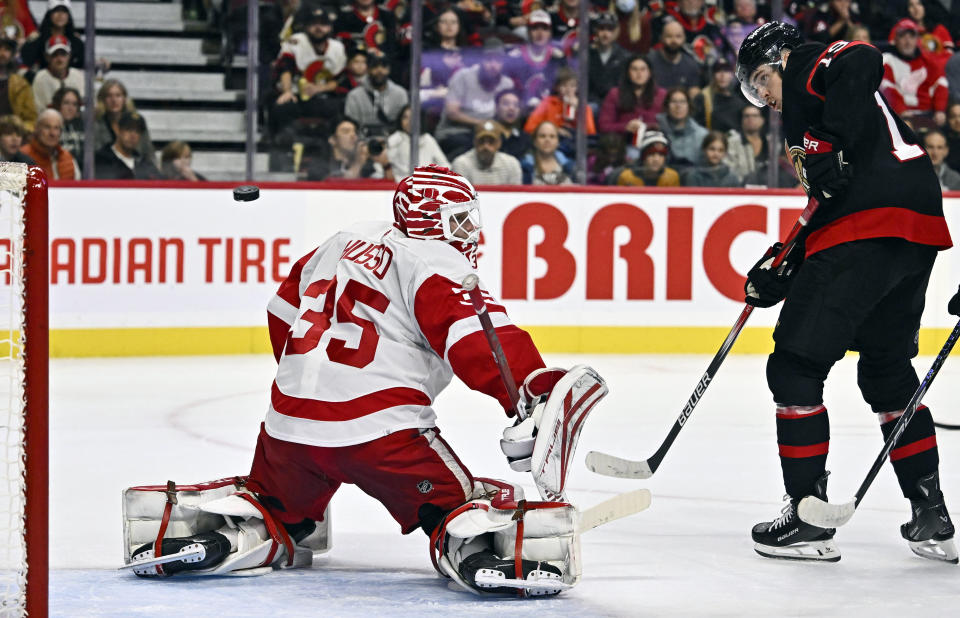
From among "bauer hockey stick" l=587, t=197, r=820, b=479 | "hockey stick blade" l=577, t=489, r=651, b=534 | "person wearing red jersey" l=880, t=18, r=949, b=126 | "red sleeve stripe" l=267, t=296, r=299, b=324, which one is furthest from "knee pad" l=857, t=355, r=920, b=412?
"person wearing red jersey" l=880, t=18, r=949, b=126

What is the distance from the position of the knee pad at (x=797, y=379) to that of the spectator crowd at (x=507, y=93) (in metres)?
4.05

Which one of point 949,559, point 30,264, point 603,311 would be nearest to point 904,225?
point 949,559

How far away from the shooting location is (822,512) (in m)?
2.83

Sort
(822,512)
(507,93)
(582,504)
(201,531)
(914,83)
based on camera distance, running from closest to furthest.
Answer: (201,531) < (822,512) < (582,504) < (507,93) < (914,83)

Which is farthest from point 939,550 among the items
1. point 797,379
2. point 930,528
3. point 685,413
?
point 685,413

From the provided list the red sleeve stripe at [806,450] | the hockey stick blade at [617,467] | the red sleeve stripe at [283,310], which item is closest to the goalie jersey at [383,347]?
the red sleeve stripe at [283,310]

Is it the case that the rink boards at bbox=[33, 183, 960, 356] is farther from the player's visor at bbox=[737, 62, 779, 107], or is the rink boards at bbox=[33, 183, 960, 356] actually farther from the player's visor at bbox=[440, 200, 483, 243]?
the player's visor at bbox=[440, 200, 483, 243]

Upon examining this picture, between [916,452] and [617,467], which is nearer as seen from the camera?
[916,452]

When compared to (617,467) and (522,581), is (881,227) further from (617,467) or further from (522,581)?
(522,581)

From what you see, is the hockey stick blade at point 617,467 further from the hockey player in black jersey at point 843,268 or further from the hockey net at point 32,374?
the hockey net at point 32,374

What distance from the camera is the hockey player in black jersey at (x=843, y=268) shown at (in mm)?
2842

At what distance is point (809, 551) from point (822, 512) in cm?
14

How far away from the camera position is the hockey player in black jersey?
284cm

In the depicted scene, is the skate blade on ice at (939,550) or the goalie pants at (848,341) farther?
the skate blade on ice at (939,550)
